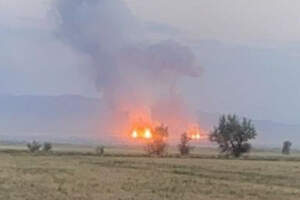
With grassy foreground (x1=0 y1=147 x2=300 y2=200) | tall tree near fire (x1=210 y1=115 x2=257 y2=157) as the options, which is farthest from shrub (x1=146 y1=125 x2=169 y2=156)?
grassy foreground (x1=0 y1=147 x2=300 y2=200)

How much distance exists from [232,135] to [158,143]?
17.0 metres

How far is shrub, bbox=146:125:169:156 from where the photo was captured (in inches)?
6197

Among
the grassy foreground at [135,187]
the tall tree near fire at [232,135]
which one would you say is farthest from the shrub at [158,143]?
the grassy foreground at [135,187]

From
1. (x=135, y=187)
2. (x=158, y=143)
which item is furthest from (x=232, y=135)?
(x=135, y=187)

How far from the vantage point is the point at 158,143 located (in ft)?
534

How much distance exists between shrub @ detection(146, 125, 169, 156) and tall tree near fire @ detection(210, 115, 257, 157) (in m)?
12.0

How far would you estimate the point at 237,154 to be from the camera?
15712cm

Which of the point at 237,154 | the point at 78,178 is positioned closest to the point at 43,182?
the point at 78,178

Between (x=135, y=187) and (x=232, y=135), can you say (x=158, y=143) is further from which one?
(x=135, y=187)

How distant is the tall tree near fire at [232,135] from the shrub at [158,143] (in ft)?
39.3

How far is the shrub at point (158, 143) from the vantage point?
516 feet

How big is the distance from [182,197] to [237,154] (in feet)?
369

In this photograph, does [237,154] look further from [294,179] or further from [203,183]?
[203,183]

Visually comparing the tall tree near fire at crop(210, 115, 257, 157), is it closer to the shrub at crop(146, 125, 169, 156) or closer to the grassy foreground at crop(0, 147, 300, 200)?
the shrub at crop(146, 125, 169, 156)
